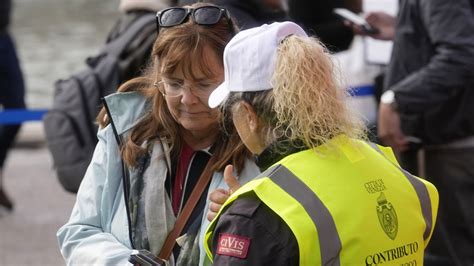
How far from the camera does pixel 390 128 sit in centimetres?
472

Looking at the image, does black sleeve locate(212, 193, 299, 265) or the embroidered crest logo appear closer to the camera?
black sleeve locate(212, 193, 299, 265)

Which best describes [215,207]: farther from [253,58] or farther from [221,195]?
[253,58]

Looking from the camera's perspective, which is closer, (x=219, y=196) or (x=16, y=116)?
(x=219, y=196)

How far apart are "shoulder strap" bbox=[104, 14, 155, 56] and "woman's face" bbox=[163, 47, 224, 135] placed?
1.74 metres

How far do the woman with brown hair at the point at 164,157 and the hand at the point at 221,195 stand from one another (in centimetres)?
20

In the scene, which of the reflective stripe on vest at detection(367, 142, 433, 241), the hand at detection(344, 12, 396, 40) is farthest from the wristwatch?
the reflective stripe on vest at detection(367, 142, 433, 241)

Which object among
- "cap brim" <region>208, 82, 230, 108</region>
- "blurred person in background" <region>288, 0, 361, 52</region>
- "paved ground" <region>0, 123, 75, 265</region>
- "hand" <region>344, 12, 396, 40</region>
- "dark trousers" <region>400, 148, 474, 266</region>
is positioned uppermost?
"cap brim" <region>208, 82, 230, 108</region>

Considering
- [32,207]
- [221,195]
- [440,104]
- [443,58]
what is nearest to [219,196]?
[221,195]

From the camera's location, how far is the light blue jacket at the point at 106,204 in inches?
115

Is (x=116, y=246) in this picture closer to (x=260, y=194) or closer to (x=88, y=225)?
(x=88, y=225)

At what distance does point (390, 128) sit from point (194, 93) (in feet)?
6.24

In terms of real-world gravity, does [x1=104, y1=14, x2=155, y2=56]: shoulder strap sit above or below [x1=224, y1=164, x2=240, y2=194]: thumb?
below

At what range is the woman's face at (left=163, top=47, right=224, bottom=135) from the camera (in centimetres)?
297

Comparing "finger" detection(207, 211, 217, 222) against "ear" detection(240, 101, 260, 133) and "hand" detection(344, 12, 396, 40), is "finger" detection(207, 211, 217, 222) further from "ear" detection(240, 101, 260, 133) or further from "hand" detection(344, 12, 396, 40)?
"hand" detection(344, 12, 396, 40)
